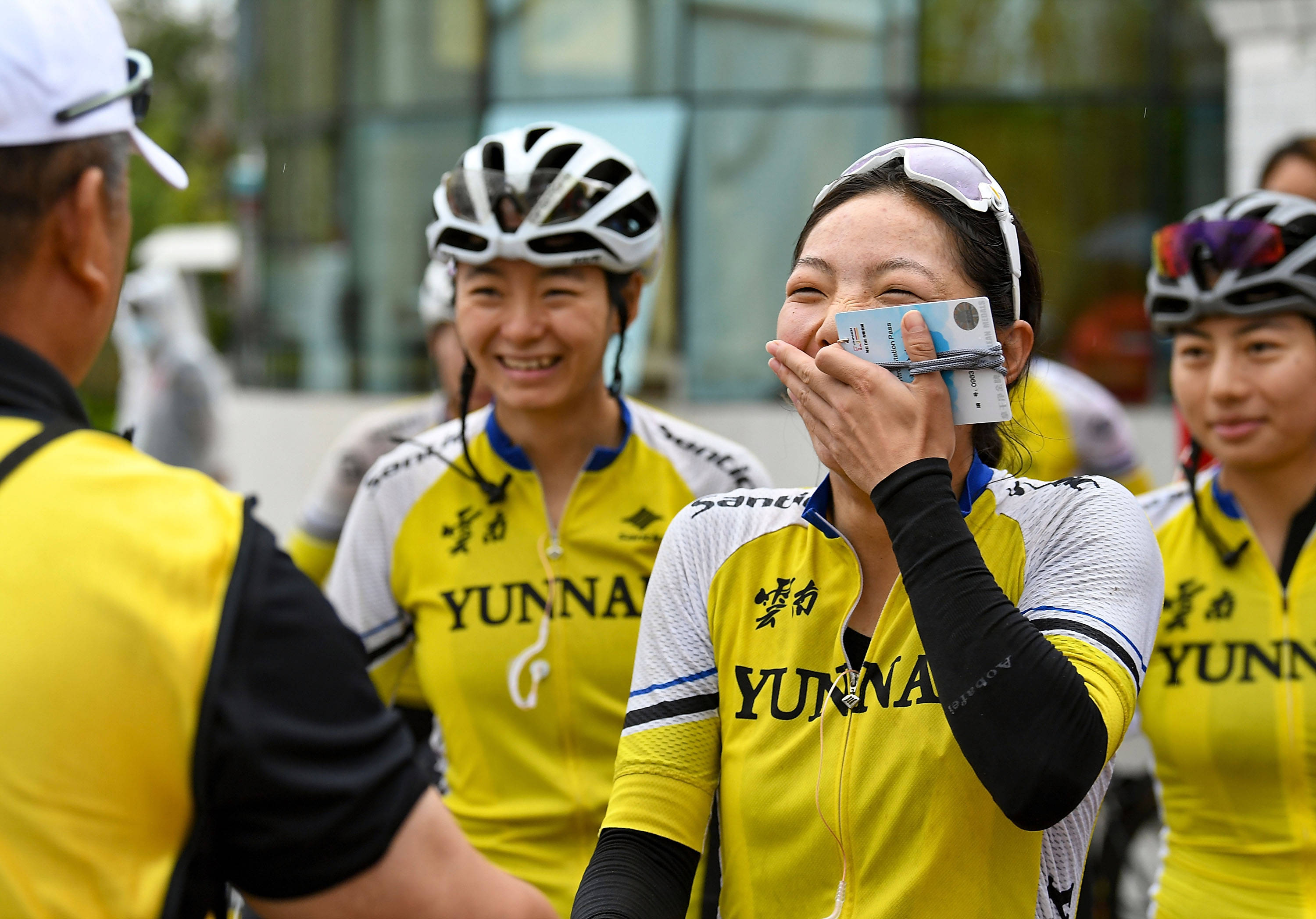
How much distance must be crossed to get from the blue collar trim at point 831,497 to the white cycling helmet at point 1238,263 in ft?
4.35

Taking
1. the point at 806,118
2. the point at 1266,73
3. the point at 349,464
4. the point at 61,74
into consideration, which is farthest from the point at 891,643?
the point at 806,118

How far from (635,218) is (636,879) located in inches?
79.7

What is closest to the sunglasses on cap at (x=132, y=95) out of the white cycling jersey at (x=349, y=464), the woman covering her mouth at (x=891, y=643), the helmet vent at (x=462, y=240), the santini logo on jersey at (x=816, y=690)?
the woman covering her mouth at (x=891, y=643)

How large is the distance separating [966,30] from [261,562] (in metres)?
12.1

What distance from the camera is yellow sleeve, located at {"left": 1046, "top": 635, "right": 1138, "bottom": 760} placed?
207 centimetres

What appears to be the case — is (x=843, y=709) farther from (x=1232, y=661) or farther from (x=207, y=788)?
(x=1232, y=661)

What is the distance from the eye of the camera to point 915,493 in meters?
2.12

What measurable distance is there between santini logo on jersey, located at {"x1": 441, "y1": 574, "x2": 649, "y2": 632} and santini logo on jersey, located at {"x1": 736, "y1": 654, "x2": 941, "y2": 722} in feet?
3.59

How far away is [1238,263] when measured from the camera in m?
3.49

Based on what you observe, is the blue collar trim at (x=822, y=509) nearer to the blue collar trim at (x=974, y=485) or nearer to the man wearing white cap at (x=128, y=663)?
the blue collar trim at (x=974, y=485)

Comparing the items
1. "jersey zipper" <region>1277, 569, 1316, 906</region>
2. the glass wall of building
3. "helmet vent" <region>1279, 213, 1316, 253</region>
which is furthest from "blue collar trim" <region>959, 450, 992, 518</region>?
the glass wall of building

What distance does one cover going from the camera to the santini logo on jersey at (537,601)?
3.44 metres

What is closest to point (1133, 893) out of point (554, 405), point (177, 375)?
point (554, 405)

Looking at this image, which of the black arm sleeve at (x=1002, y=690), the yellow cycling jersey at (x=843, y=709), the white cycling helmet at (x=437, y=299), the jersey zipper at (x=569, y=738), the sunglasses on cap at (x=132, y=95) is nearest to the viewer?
the sunglasses on cap at (x=132, y=95)
